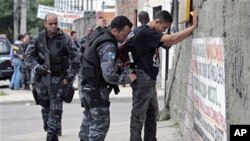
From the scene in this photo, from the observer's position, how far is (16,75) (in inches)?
760

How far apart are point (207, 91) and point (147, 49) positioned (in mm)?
1508

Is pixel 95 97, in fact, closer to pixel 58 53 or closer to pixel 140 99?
pixel 140 99

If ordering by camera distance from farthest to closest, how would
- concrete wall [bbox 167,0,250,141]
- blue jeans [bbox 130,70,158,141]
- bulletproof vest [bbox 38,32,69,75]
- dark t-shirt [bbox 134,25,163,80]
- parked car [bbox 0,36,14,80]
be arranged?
parked car [bbox 0,36,14,80] → bulletproof vest [bbox 38,32,69,75] → blue jeans [bbox 130,70,158,141] → dark t-shirt [bbox 134,25,163,80] → concrete wall [bbox 167,0,250,141]

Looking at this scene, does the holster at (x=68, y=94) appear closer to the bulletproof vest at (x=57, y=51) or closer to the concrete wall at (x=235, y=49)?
the bulletproof vest at (x=57, y=51)

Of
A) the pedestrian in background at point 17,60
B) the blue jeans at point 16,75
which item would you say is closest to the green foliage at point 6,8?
the blue jeans at point 16,75

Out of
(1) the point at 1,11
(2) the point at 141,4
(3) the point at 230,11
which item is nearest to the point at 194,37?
(3) the point at 230,11

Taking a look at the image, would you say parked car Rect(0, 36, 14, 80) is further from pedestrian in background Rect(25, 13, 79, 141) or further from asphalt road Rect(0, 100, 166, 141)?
pedestrian in background Rect(25, 13, 79, 141)

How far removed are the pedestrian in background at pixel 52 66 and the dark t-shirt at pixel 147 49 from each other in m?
1.49

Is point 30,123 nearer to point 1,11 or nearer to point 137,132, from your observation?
point 137,132

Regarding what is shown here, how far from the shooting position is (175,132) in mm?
9164

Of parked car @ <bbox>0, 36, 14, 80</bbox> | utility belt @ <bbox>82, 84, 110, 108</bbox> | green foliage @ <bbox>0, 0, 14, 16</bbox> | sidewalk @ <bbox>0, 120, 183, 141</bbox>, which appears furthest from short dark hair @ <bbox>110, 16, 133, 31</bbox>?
green foliage @ <bbox>0, 0, 14, 16</bbox>

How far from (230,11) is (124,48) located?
2494 mm

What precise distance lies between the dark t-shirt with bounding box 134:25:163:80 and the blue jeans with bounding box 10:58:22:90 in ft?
39.7

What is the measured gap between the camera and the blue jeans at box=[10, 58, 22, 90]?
1909 centimetres
